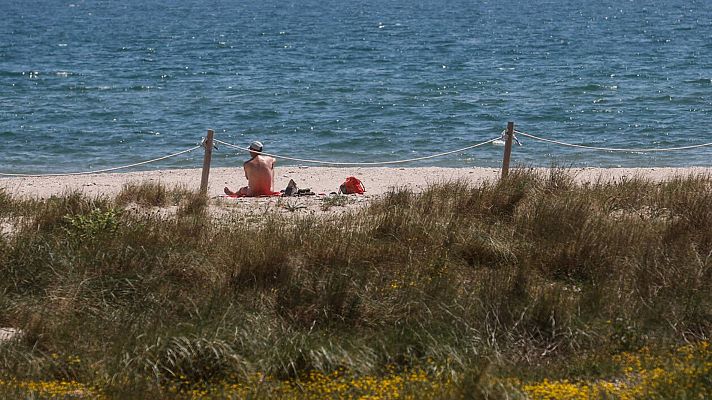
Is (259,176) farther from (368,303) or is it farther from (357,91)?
(357,91)

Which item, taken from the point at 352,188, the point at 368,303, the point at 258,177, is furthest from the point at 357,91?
the point at 368,303

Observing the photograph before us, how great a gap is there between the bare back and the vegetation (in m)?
3.54

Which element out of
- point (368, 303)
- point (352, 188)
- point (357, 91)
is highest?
point (357, 91)

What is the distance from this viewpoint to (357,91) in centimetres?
2884

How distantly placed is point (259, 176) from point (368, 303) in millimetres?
6479

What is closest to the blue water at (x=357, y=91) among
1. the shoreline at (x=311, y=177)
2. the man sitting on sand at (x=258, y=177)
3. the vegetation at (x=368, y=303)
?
the shoreline at (x=311, y=177)

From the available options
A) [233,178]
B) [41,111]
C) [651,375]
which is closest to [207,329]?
Result: [651,375]

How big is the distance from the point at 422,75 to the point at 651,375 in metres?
25.5

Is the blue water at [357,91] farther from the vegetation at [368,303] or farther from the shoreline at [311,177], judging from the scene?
the vegetation at [368,303]

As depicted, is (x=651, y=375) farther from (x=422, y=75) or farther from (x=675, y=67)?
(x=675, y=67)

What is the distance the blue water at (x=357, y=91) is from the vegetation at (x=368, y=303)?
9.02 m

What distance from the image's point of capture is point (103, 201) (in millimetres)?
11680

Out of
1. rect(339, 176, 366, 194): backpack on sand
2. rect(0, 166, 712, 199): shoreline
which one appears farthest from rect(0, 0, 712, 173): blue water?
rect(339, 176, 366, 194): backpack on sand

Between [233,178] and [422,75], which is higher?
[422,75]
